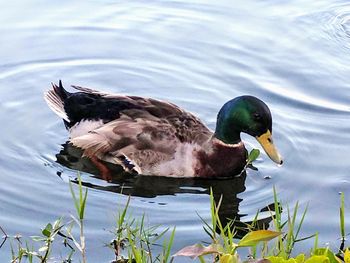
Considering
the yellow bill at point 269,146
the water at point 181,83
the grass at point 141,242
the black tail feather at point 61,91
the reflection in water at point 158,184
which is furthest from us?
the black tail feather at point 61,91

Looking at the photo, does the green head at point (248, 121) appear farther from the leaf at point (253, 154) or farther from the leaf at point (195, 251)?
the leaf at point (195, 251)

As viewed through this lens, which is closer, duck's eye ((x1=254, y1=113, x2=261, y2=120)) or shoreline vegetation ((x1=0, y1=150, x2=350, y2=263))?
shoreline vegetation ((x1=0, y1=150, x2=350, y2=263))

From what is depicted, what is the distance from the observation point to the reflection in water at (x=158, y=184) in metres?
6.61

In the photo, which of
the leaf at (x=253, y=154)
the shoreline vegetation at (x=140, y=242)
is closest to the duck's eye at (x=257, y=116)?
the leaf at (x=253, y=154)

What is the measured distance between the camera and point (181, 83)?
26.8ft

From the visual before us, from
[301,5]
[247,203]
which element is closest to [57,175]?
[247,203]

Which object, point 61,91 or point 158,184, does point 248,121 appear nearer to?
point 158,184

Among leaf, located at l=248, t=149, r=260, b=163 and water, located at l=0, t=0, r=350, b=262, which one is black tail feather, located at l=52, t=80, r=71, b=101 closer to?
water, located at l=0, t=0, r=350, b=262

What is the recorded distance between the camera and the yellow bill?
684 cm

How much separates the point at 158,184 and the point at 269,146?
85cm

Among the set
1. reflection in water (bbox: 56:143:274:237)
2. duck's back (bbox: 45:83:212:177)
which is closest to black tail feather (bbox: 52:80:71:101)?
duck's back (bbox: 45:83:212:177)

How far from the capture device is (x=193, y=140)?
279 inches

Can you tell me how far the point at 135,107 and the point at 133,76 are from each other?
1.17 meters

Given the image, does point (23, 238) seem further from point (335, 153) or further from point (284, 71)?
point (284, 71)
